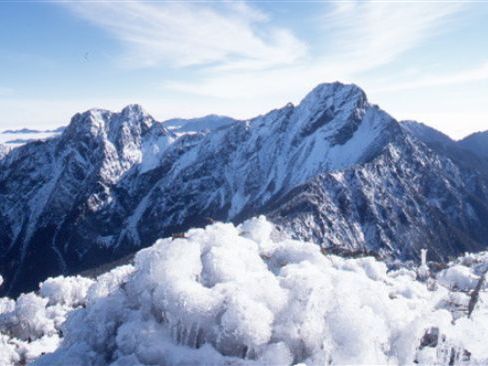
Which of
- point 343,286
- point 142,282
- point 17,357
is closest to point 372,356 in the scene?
point 343,286

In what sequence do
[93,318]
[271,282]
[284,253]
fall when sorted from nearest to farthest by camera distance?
1. [271,282]
2. [93,318]
3. [284,253]

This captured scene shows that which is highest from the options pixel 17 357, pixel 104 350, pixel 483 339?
pixel 483 339

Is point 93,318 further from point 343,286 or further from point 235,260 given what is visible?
point 343,286

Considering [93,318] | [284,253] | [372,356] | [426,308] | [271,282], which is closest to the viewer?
[372,356]

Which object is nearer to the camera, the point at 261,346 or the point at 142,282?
the point at 261,346

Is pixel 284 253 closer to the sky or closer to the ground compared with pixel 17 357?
closer to the sky

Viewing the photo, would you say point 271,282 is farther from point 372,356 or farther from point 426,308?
point 426,308
